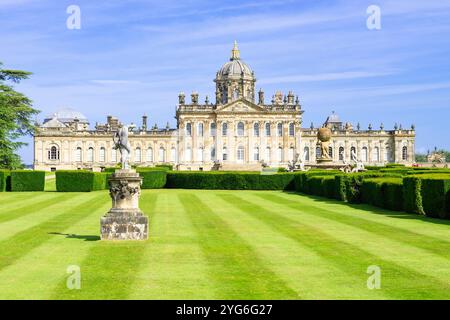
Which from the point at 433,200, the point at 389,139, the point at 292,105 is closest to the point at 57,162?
the point at 292,105

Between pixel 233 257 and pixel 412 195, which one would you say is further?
pixel 412 195

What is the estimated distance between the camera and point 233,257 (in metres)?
13.9

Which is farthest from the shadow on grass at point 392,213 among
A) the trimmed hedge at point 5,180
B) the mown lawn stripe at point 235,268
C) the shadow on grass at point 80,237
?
the trimmed hedge at point 5,180

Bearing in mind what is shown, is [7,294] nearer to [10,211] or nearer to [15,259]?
[15,259]

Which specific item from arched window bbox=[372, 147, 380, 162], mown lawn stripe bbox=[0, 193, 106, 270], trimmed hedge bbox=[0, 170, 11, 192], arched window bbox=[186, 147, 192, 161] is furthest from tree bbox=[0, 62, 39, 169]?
arched window bbox=[372, 147, 380, 162]

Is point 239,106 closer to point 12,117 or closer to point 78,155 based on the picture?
point 78,155

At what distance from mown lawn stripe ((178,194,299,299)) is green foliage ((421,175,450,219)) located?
718 centimetres

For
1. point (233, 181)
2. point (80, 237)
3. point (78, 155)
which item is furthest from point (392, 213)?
point (78, 155)

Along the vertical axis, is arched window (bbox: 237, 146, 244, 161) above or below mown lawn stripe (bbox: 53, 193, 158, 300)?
above

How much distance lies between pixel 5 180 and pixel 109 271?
30.6 m

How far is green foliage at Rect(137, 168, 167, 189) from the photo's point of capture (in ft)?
153

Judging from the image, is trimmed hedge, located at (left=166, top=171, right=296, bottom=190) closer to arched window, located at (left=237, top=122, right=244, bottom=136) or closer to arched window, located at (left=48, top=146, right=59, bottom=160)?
arched window, located at (left=237, top=122, right=244, bottom=136)

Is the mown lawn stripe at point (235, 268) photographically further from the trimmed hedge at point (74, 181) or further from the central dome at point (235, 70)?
the central dome at point (235, 70)
